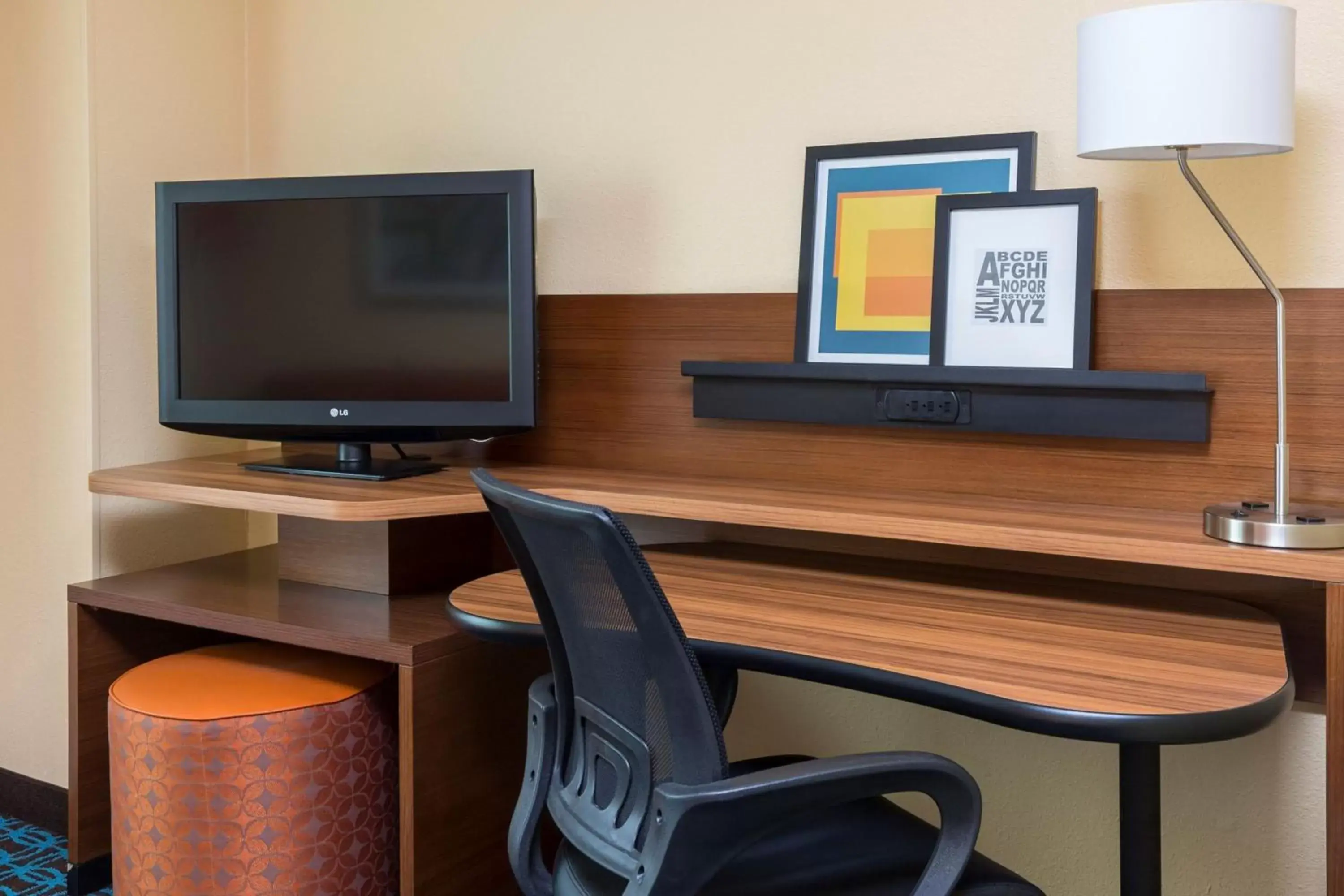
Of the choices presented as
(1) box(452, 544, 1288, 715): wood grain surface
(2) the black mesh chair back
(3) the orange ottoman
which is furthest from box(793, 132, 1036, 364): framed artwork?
(3) the orange ottoman

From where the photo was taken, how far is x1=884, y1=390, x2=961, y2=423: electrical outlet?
169 cm

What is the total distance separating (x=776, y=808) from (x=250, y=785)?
0.96 metres

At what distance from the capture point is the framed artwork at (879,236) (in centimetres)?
170

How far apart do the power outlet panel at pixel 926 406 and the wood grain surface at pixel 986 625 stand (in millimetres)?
207

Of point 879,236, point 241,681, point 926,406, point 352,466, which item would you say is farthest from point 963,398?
point 241,681

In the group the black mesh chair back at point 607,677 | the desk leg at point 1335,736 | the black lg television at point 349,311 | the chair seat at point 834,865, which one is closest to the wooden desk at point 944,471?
the desk leg at point 1335,736

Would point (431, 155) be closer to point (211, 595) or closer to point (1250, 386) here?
point (211, 595)

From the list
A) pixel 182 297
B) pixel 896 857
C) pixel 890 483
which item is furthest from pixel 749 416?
pixel 182 297

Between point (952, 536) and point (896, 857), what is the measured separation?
42cm

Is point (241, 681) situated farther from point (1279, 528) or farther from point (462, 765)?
point (1279, 528)

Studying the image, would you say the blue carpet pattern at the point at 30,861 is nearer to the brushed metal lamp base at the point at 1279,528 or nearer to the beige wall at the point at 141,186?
the beige wall at the point at 141,186

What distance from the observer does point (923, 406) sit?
→ 5.61ft

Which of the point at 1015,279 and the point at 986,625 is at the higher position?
the point at 1015,279

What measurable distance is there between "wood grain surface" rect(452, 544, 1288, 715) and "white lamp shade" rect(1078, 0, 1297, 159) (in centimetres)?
53
